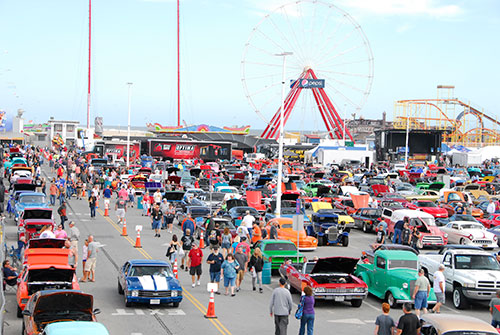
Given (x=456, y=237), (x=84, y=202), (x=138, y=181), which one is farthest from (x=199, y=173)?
(x=456, y=237)

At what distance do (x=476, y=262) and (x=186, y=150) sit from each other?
64.5m

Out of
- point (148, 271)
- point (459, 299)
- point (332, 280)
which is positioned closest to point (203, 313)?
point (148, 271)

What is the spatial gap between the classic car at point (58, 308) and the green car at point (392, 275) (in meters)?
8.29

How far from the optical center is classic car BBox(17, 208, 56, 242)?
26.2 meters

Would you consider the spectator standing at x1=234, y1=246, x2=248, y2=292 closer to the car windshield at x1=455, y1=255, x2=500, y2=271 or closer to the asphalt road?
the asphalt road

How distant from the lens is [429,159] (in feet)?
302

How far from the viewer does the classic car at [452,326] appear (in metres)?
12.5

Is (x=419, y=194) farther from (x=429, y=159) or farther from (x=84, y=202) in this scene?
(x=429, y=159)

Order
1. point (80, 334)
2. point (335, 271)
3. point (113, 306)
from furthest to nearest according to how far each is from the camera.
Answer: point (335, 271), point (113, 306), point (80, 334)

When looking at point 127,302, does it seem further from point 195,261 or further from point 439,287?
point 439,287

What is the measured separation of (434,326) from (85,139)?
311 feet

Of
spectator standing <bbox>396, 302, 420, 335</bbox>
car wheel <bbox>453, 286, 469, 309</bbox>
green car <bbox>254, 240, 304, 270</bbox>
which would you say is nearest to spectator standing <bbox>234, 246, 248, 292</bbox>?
green car <bbox>254, 240, 304, 270</bbox>

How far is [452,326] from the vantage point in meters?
12.6

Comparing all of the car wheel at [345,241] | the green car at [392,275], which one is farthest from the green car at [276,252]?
the car wheel at [345,241]
